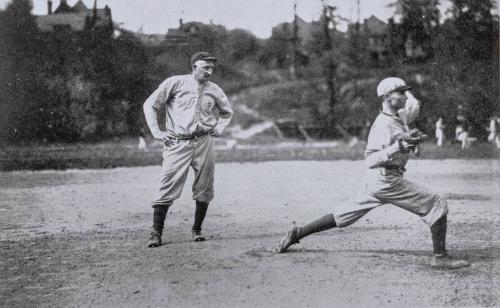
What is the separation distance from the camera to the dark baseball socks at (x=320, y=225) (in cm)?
553

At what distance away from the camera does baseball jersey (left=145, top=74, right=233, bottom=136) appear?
641 centimetres

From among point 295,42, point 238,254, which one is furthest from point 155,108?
point 295,42

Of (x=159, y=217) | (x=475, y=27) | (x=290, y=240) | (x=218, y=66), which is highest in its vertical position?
(x=475, y=27)

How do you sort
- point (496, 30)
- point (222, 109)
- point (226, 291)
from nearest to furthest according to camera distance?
1. point (226, 291)
2. point (222, 109)
3. point (496, 30)

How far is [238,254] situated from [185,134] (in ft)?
4.80

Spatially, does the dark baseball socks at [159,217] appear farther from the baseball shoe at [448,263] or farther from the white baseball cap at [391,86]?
the baseball shoe at [448,263]

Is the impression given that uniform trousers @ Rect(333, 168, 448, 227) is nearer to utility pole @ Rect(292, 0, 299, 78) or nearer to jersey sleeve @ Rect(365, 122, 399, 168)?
jersey sleeve @ Rect(365, 122, 399, 168)

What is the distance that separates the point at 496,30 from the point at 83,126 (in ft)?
46.4

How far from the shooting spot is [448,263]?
5.04 meters

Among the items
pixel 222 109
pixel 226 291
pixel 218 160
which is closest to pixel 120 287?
pixel 226 291

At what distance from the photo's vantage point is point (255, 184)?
12438 millimetres

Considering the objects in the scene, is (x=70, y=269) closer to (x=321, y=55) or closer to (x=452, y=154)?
(x=452, y=154)

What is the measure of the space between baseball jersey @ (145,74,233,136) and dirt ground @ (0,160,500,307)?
49.8 inches

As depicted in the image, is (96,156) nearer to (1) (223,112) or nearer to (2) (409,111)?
(1) (223,112)
